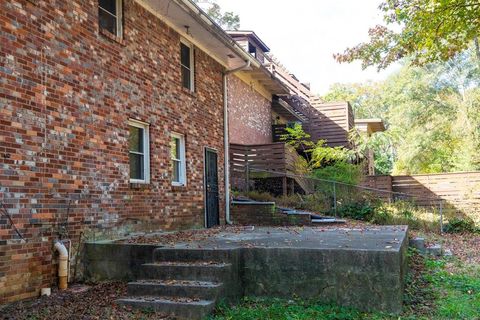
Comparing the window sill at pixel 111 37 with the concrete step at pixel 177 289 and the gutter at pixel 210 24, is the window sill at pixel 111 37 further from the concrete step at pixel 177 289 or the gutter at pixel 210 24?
the concrete step at pixel 177 289

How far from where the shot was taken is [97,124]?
7.14m

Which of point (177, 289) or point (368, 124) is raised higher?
point (368, 124)

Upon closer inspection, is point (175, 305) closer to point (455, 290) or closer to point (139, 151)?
point (455, 290)

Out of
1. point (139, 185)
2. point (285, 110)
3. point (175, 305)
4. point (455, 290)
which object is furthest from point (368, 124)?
point (175, 305)

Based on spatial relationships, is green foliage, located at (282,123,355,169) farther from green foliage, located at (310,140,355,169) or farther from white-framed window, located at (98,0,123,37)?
white-framed window, located at (98,0,123,37)

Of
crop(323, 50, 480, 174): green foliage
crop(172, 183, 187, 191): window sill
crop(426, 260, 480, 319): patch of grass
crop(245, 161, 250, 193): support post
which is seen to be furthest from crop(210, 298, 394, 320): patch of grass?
crop(323, 50, 480, 174): green foliage

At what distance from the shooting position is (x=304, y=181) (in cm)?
1680

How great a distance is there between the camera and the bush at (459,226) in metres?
14.2

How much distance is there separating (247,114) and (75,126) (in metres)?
12.0

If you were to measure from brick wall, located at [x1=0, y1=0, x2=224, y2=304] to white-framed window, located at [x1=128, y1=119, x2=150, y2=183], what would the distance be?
0.16 metres

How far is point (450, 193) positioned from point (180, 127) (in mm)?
12821

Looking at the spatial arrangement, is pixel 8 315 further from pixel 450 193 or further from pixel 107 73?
pixel 450 193

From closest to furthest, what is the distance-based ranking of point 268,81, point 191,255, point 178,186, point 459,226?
point 191,255 < point 178,186 < point 459,226 < point 268,81

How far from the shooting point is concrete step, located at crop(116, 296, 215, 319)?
4.91 meters
